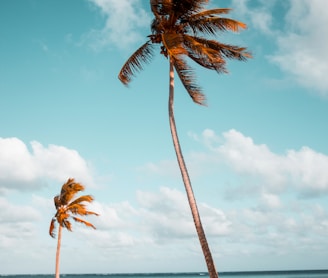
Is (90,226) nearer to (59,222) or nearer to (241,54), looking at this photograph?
(59,222)

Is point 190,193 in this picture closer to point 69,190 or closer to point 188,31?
point 188,31

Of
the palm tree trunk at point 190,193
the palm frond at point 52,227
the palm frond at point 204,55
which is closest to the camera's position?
the palm tree trunk at point 190,193

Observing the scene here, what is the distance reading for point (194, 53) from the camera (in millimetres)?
14867

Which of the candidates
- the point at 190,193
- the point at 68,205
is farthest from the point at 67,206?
the point at 190,193

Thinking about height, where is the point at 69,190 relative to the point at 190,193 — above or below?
above

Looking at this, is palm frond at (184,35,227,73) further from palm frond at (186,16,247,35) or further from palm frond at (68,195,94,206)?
palm frond at (68,195,94,206)

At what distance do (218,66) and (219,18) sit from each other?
5.86 ft

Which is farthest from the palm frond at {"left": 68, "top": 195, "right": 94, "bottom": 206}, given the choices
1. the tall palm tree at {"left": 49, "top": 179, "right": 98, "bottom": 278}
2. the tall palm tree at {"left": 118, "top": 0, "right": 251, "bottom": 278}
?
the tall palm tree at {"left": 118, "top": 0, "right": 251, "bottom": 278}

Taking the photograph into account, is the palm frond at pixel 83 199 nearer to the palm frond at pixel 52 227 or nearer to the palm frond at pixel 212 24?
the palm frond at pixel 52 227

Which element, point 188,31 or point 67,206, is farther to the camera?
point 67,206

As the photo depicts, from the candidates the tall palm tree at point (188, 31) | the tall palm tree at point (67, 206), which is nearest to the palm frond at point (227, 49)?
the tall palm tree at point (188, 31)

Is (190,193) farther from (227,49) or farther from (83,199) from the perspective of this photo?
(83,199)

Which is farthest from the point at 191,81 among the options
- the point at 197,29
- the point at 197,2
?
the point at 197,2

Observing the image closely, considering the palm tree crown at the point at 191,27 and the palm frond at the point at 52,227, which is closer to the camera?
the palm tree crown at the point at 191,27
